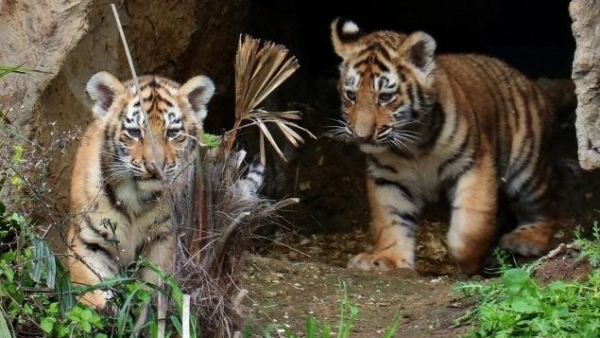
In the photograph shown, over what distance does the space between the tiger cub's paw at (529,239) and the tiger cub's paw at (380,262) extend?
83cm

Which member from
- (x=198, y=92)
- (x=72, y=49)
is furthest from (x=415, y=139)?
(x=72, y=49)

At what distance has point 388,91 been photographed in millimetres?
6711

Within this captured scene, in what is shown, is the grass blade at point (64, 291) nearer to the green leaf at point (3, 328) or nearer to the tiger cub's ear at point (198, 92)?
the green leaf at point (3, 328)

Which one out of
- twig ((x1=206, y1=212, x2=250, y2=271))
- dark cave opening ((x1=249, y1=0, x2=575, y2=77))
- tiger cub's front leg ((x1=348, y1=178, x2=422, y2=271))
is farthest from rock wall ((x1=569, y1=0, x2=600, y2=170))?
dark cave opening ((x1=249, y1=0, x2=575, y2=77))

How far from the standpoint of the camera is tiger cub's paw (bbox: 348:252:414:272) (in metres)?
6.76

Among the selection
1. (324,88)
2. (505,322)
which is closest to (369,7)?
(324,88)

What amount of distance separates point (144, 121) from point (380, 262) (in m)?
1.95

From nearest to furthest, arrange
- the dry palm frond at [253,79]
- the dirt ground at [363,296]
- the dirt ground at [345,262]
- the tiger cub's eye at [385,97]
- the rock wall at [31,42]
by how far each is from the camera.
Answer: the dry palm frond at [253,79] → the dirt ground at [363,296] → the dirt ground at [345,262] → the rock wall at [31,42] → the tiger cub's eye at [385,97]

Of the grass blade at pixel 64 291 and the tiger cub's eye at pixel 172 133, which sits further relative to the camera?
the tiger cub's eye at pixel 172 133

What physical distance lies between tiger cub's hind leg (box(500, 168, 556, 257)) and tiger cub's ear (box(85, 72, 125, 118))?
2893 millimetres

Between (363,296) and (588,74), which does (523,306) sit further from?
(363,296)

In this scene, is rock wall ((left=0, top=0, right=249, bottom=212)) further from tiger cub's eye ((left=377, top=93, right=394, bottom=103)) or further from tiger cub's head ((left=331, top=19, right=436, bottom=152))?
tiger cub's eye ((left=377, top=93, right=394, bottom=103))

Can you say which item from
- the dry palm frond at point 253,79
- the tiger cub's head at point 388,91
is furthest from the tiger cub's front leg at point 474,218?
the dry palm frond at point 253,79

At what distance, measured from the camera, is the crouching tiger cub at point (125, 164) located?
17.4 feet
